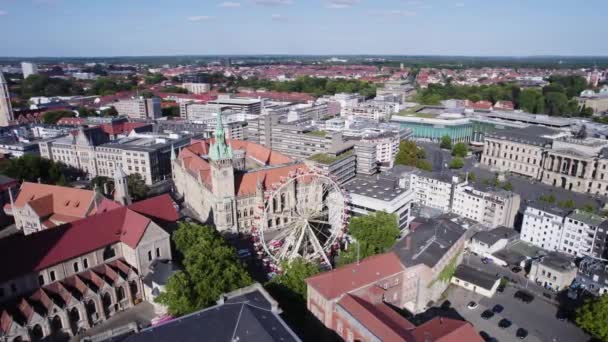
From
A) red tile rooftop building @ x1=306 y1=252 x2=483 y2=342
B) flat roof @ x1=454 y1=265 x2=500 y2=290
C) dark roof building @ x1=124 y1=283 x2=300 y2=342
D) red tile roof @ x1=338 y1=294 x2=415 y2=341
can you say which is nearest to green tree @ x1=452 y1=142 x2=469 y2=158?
flat roof @ x1=454 y1=265 x2=500 y2=290

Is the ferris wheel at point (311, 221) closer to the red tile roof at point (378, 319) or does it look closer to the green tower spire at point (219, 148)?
the green tower spire at point (219, 148)

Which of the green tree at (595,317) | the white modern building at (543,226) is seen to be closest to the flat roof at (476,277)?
the green tree at (595,317)

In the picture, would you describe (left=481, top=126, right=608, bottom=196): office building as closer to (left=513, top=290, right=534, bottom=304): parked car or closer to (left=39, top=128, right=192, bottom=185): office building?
(left=513, top=290, right=534, bottom=304): parked car

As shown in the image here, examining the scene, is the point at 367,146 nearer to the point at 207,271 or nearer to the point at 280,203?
the point at 280,203

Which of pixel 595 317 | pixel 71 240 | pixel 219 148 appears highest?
pixel 219 148

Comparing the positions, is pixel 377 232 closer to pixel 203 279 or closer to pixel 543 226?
pixel 203 279

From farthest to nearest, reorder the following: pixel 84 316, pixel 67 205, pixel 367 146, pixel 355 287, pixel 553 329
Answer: pixel 367 146, pixel 67 205, pixel 553 329, pixel 84 316, pixel 355 287

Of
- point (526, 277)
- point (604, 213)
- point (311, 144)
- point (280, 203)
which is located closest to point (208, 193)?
point (280, 203)

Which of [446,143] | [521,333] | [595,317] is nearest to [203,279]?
[521,333]
